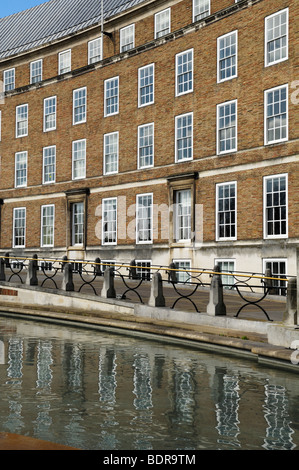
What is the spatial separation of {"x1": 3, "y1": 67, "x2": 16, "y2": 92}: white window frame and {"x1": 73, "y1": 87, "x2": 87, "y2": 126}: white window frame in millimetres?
7679

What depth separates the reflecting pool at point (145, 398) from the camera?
7555mm

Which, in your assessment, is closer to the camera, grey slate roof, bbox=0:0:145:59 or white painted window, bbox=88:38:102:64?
white painted window, bbox=88:38:102:64

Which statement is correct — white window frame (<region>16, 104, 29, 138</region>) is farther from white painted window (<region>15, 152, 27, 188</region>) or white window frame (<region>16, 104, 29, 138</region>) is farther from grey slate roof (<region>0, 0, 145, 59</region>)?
grey slate roof (<region>0, 0, 145, 59</region>)

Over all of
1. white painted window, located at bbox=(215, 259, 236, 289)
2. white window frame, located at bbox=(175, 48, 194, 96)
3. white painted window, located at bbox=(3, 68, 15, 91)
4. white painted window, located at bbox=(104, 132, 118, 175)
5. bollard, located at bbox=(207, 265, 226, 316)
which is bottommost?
bollard, located at bbox=(207, 265, 226, 316)

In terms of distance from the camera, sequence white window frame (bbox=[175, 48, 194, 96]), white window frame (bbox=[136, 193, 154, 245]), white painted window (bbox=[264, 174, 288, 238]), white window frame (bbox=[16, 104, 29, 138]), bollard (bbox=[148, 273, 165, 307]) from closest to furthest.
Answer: bollard (bbox=[148, 273, 165, 307])
white painted window (bbox=[264, 174, 288, 238])
white window frame (bbox=[175, 48, 194, 96])
white window frame (bbox=[136, 193, 154, 245])
white window frame (bbox=[16, 104, 29, 138])

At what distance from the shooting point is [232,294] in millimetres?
25812

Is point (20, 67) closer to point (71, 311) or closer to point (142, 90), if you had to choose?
point (142, 90)

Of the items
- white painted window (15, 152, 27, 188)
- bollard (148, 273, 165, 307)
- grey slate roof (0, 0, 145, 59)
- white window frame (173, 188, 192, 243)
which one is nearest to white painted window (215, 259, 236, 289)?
white window frame (173, 188, 192, 243)

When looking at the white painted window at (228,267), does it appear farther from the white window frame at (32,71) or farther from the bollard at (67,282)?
the white window frame at (32,71)

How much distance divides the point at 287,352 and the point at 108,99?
27930 millimetres

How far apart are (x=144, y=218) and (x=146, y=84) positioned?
7.43m

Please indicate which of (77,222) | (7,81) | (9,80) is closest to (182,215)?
(77,222)

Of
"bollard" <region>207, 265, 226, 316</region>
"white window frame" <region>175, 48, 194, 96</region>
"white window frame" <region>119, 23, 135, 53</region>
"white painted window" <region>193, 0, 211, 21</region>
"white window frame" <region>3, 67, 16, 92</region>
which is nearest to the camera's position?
"bollard" <region>207, 265, 226, 316</region>

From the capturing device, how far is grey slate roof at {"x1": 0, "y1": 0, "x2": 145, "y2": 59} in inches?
1622
